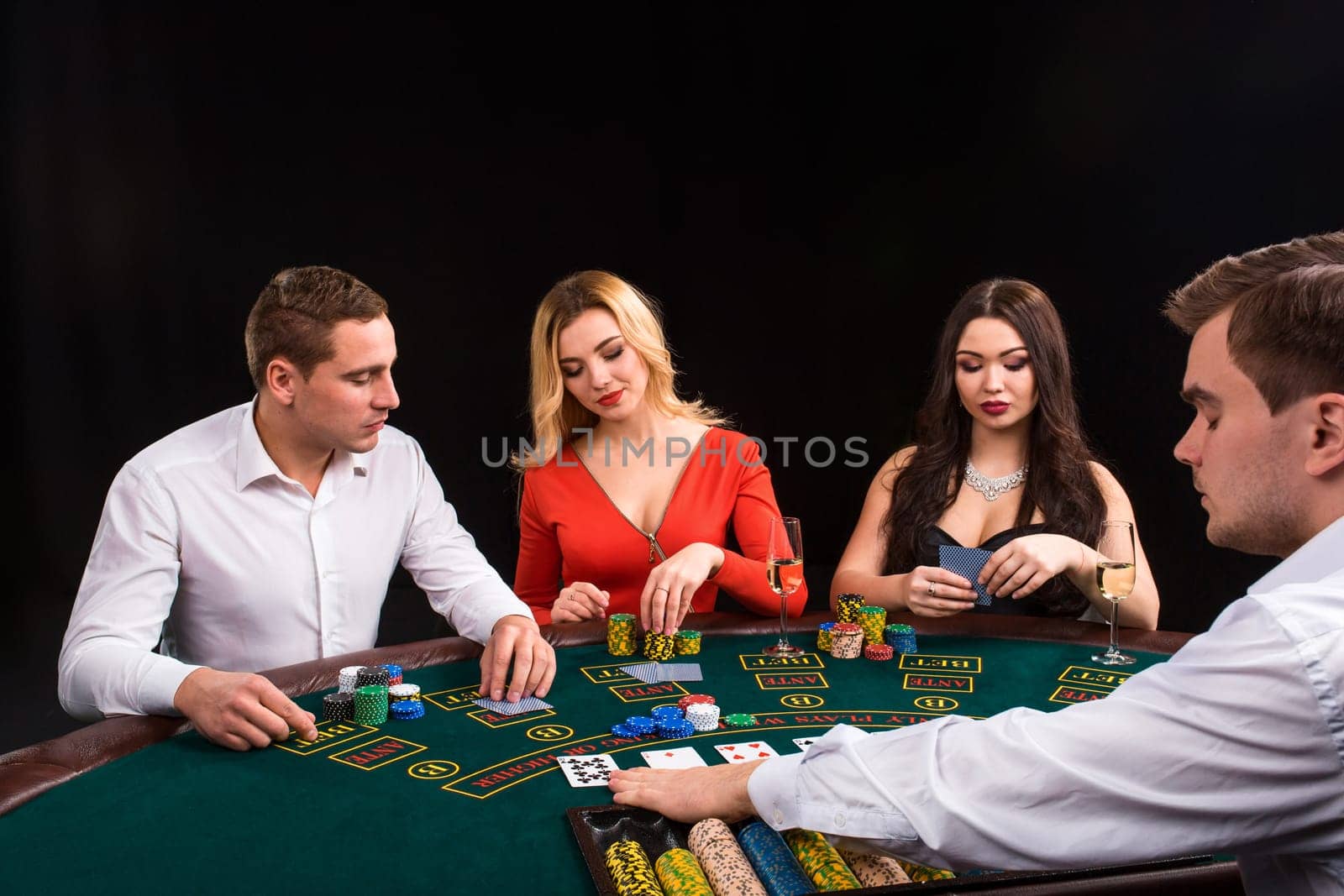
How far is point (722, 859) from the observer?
4.36ft

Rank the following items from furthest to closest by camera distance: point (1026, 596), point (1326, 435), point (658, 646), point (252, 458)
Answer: point (1026, 596), point (252, 458), point (658, 646), point (1326, 435)

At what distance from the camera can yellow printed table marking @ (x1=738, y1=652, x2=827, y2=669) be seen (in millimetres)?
2303

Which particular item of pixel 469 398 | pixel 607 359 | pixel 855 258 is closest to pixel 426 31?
pixel 469 398

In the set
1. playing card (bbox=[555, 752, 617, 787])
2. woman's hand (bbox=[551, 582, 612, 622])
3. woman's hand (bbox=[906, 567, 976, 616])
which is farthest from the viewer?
woman's hand (bbox=[551, 582, 612, 622])

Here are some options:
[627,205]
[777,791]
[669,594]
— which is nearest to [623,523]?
[669,594]

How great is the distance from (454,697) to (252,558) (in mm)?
791

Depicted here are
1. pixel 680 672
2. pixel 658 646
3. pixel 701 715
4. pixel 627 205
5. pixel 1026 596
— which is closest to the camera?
pixel 701 715

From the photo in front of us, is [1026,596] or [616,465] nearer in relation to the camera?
[1026,596]

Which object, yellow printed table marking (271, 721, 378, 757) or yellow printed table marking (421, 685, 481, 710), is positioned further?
yellow printed table marking (421, 685, 481, 710)

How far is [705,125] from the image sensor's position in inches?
235

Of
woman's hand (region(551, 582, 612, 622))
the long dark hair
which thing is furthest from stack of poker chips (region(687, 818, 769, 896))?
the long dark hair

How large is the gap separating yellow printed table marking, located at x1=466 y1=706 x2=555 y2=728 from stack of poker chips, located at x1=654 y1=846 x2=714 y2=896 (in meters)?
0.61

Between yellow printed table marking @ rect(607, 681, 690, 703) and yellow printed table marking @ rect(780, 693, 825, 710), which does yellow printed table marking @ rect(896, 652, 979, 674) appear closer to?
yellow printed table marking @ rect(780, 693, 825, 710)

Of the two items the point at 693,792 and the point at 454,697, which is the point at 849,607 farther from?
the point at 693,792
